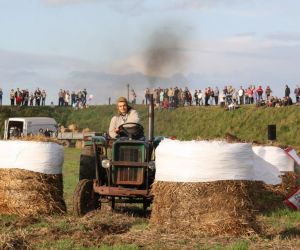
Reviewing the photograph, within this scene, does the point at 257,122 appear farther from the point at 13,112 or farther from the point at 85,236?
the point at 85,236

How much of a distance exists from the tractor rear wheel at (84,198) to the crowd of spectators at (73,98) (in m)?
47.6

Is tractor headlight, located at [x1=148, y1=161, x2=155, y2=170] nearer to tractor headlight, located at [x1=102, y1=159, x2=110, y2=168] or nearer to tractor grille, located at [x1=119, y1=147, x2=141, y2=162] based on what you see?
tractor grille, located at [x1=119, y1=147, x2=141, y2=162]

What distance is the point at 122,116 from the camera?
1360cm

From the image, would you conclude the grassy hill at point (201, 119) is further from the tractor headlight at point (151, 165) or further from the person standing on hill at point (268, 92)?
the tractor headlight at point (151, 165)

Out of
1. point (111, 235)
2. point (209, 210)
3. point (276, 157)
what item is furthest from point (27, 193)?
point (276, 157)

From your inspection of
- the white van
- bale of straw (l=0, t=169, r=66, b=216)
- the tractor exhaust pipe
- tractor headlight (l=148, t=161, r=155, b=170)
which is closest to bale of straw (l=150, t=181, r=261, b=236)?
tractor headlight (l=148, t=161, r=155, b=170)

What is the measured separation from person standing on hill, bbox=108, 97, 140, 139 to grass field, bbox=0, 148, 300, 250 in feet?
6.11

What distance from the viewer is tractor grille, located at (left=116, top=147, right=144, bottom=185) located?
41.7 feet

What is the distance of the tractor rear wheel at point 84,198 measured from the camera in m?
12.5

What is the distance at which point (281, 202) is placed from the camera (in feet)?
48.4

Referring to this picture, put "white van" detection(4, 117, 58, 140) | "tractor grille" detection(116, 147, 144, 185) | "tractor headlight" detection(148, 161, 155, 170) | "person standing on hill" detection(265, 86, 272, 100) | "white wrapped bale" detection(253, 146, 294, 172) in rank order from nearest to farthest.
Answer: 1. "tractor headlight" detection(148, 161, 155, 170)
2. "tractor grille" detection(116, 147, 144, 185)
3. "white wrapped bale" detection(253, 146, 294, 172)
4. "white van" detection(4, 117, 58, 140)
5. "person standing on hill" detection(265, 86, 272, 100)

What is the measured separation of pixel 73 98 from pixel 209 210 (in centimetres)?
5309

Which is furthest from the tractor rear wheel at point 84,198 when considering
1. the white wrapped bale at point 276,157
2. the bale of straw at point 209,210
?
the white wrapped bale at point 276,157

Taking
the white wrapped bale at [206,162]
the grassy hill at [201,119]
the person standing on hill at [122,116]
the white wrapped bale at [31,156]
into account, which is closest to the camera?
the white wrapped bale at [206,162]
